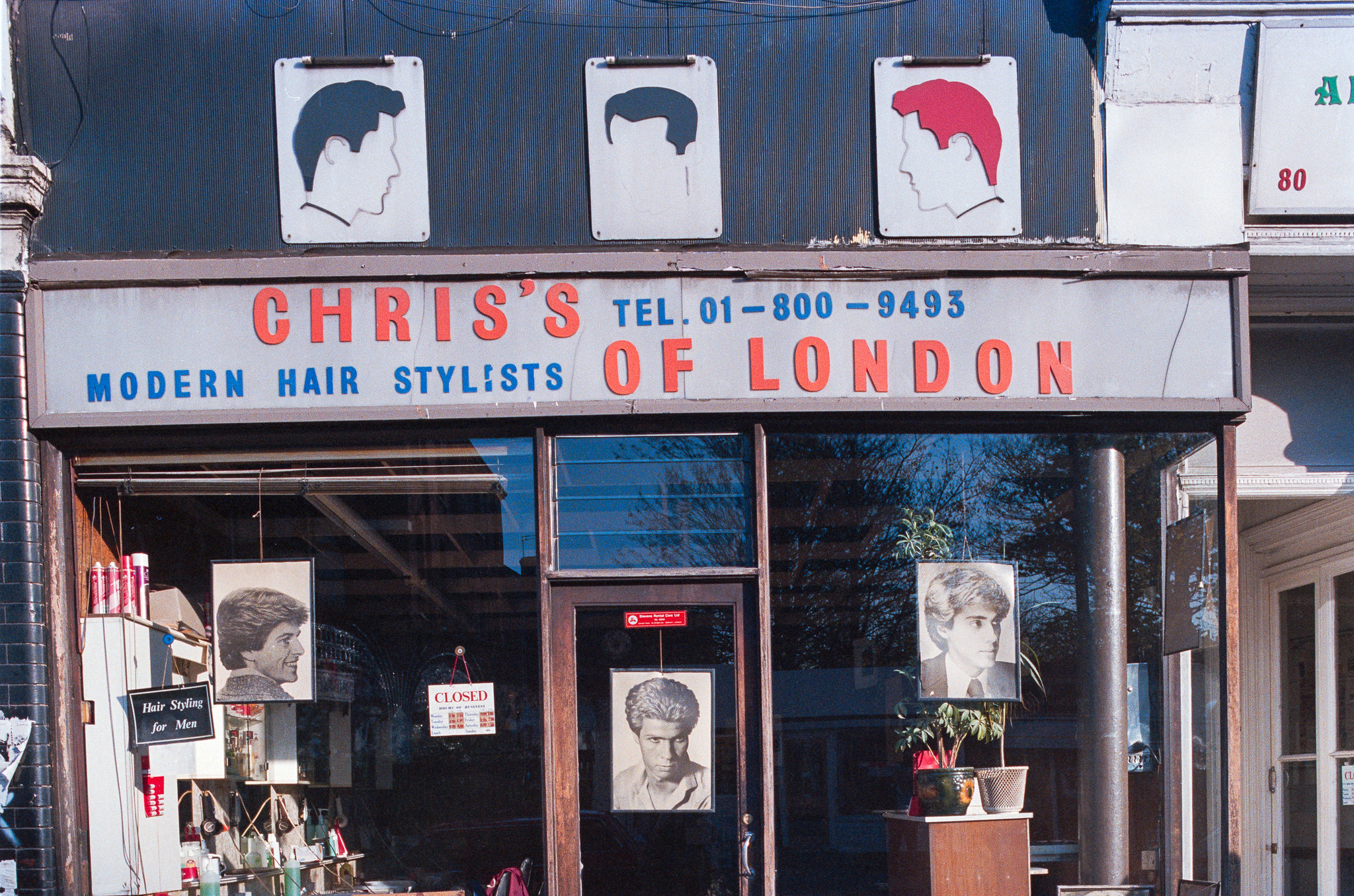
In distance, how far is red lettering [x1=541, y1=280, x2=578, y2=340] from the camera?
6152 millimetres

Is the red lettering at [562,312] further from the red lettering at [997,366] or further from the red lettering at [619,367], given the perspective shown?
the red lettering at [997,366]

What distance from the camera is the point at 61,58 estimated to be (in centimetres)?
634

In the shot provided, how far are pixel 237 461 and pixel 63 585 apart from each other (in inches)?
40.9

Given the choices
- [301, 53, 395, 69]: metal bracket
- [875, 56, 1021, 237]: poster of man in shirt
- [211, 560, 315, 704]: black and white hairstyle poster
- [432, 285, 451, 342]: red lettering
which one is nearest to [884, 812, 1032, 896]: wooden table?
[875, 56, 1021, 237]: poster of man in shirt


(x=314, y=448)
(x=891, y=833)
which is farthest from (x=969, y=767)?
(x=314, y=448)

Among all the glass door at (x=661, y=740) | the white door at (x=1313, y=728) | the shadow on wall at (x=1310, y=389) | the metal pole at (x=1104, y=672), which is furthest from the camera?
the white door at (x=1313, y=728)

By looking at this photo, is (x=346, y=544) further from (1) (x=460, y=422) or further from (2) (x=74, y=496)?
(2) (x=74, y=496)

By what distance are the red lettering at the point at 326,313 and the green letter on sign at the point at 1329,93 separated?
16.6 feet

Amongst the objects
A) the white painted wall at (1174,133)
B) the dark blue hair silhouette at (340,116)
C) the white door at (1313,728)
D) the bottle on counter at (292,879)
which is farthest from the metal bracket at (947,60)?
the bottle on counter at (292,879)

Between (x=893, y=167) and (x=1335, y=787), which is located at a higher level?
(x=893, y=167)

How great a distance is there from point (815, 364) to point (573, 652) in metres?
1.90

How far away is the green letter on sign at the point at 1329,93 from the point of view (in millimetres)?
6227

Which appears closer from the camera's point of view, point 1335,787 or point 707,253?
point 707,253

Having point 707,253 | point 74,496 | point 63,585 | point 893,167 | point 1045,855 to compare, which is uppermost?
point 893,167
